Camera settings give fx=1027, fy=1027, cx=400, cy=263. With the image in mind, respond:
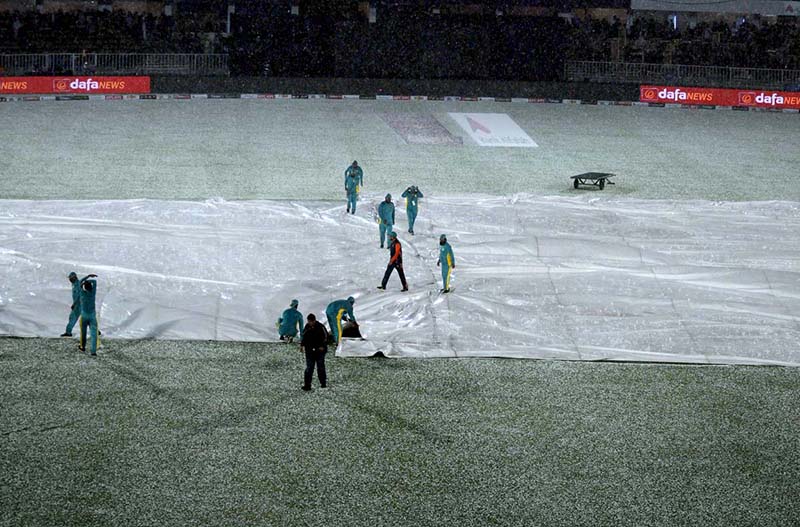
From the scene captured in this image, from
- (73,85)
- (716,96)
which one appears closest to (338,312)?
(73,85)

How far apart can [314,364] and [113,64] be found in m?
Result: 31.5

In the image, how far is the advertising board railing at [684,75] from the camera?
46.3 meters

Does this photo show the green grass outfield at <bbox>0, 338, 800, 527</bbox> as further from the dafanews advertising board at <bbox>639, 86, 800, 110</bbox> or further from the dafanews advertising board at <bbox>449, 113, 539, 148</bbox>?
the dafanews advertising board at <bbox>639, 86, 800, 110</bbox>

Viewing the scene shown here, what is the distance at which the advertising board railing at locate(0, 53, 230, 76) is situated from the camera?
42809 mm

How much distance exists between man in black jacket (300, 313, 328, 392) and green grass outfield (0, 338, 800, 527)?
0.33 metres

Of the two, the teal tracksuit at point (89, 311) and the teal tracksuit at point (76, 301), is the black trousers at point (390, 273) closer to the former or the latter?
the teal tracksuit at point (89, 311)

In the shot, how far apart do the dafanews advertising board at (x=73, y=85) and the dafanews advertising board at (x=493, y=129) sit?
43.7 ft

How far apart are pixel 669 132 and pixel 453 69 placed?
1131cm

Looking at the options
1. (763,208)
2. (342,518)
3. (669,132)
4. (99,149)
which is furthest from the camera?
(669,132)

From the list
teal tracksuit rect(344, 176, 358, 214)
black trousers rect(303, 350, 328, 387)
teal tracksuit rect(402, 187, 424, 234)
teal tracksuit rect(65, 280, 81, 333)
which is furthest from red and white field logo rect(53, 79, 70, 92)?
black trousers rect(303, 350, 328, 387)

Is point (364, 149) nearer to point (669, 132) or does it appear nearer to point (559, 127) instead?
point (559, 127)

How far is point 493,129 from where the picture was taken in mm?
39844

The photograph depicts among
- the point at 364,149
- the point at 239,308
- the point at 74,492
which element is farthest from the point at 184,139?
the point at 74,492

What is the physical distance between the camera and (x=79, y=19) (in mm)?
46031
